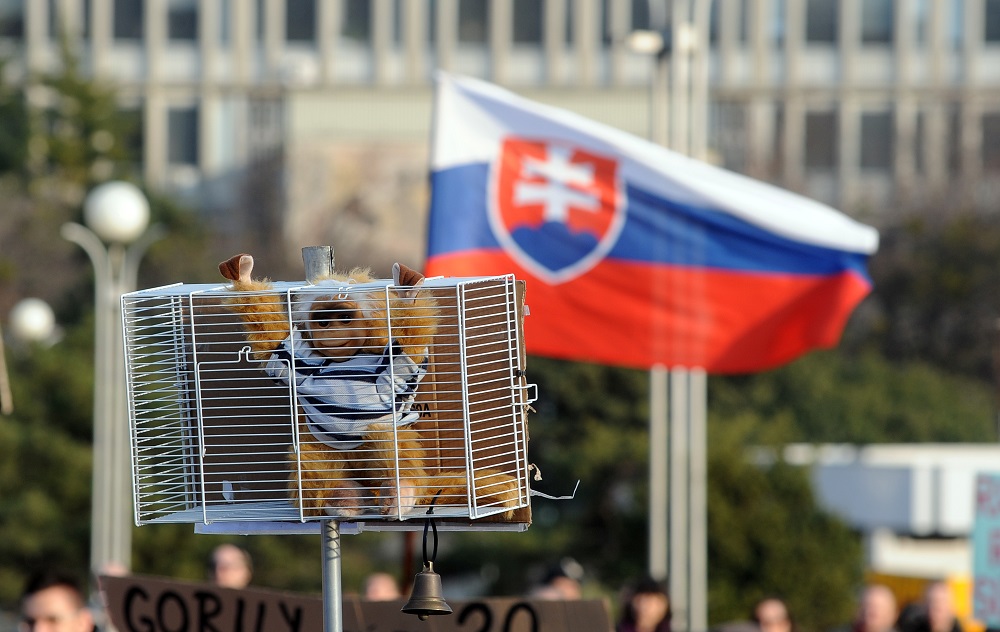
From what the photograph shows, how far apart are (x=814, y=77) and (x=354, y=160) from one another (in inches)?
620

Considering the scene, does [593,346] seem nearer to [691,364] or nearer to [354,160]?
[691,364]

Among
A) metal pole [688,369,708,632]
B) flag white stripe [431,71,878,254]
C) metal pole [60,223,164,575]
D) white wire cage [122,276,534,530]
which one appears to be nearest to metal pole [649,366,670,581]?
metal pole [688,369,708,632]

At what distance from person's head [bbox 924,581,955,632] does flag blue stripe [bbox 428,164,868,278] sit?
2059 mm

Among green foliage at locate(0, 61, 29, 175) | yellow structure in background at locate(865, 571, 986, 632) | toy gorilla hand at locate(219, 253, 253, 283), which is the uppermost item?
green foliage at locate(0, 61, 29, 175)

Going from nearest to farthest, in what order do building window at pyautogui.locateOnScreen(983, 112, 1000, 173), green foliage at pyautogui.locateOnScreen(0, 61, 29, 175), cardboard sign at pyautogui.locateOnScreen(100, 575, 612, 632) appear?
cardboard sign at pyautogui.locateOnScreen(100, 575, 612, 632)
green foliage at pyautogui.locateOnScreen(0, 61, 29, 175)
building window at pyautogui.locateOnScreen(983, 112, 1000, 173)

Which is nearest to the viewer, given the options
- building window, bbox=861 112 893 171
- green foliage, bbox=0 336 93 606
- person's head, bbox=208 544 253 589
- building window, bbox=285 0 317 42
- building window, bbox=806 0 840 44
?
person's head, bbox=208 544 253 589

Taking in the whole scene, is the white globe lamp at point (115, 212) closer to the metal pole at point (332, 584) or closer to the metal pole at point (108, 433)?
the metal pole at point (108, 433)

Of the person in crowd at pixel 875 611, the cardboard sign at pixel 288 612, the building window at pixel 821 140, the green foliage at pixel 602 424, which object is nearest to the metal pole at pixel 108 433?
the green foliage at pixel 602 424

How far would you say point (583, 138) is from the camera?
33.3 ft

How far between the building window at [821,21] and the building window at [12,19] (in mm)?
25217

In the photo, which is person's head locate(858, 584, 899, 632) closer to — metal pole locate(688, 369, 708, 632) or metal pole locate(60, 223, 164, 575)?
metal pole locate(688, 369, 708, 632)

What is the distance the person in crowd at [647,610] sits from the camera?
7.49 metres

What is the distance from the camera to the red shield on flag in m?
10.0

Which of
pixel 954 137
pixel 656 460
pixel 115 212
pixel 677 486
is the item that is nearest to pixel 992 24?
pixel 954 137
